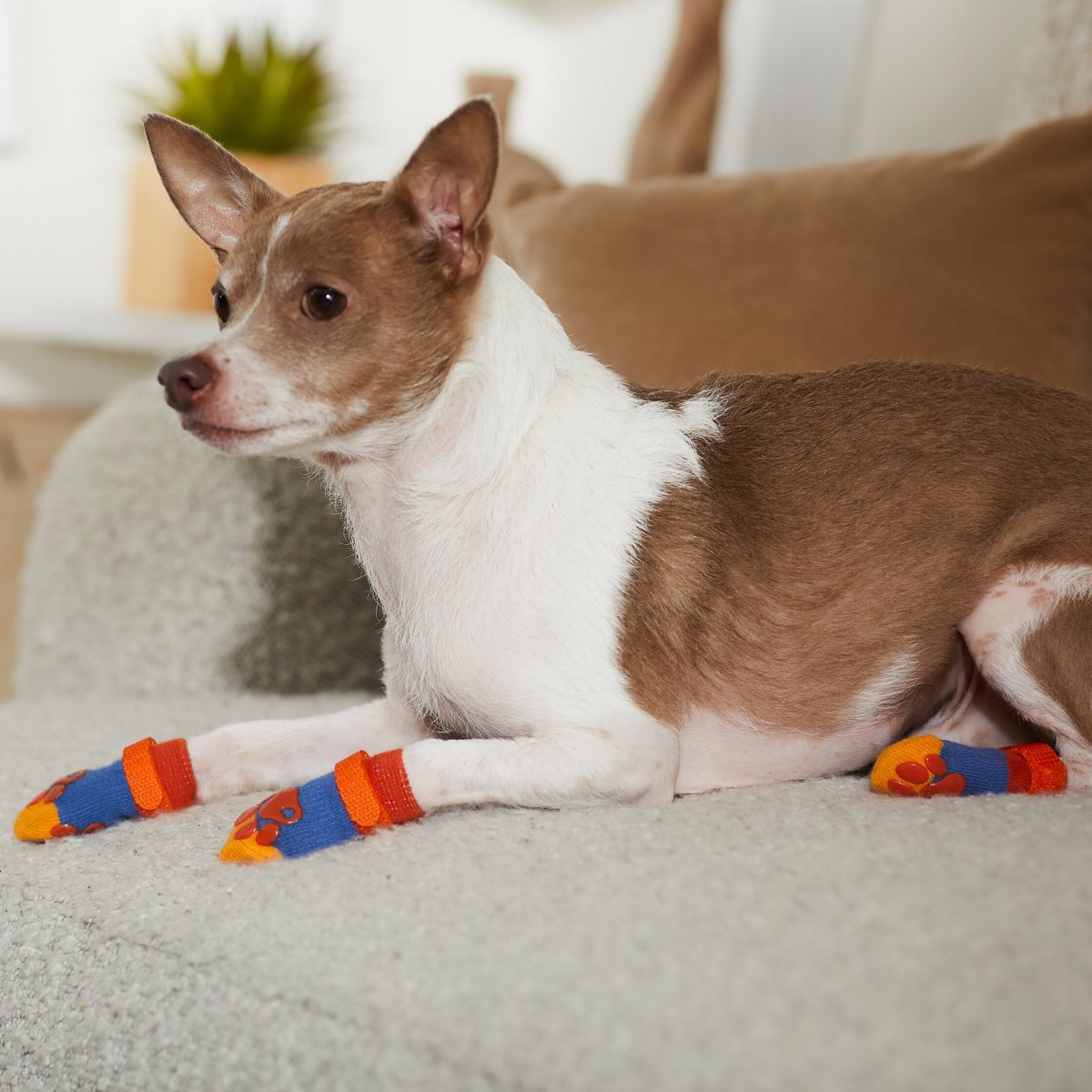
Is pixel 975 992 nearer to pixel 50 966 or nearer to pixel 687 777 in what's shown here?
pixel 687 777

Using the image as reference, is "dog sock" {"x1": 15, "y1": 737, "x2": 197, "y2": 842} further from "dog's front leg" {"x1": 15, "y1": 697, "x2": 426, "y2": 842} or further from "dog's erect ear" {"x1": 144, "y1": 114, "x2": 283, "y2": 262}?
"dog's erect ear" {"x1": 144, "y1": 114, "x2": 283, "y2": 262}

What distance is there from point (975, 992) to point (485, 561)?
714 mm

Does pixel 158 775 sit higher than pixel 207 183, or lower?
lower

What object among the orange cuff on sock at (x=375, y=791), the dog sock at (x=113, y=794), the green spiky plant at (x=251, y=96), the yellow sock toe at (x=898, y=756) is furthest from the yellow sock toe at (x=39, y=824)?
the green spiky plant at (x=251, y=96)

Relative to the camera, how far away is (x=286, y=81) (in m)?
3.53

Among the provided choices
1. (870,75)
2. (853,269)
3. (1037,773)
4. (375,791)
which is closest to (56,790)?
(375,791)

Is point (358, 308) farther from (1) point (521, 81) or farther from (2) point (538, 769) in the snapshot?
(1) point (521, 81)

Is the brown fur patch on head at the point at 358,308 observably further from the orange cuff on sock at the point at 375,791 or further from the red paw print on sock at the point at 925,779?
the red paw print on sock at the point at 925,779

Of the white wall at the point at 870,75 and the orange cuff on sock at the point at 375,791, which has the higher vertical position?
the white wall at the point at 870,75

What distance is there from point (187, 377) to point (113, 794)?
0.49 meters

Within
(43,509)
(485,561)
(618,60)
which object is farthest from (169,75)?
(485,561)

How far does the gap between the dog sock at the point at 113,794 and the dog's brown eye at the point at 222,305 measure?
1.69 ft

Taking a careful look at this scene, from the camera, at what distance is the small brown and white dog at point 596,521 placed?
4.18 feet

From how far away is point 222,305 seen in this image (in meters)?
1.40
